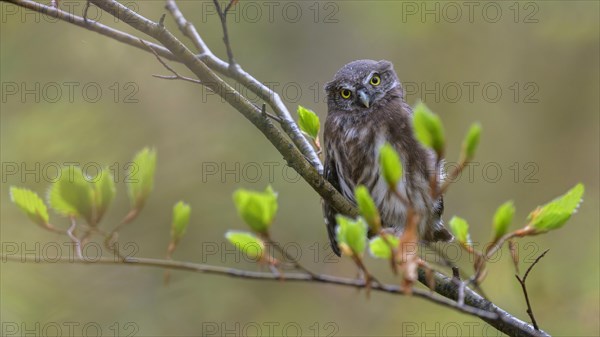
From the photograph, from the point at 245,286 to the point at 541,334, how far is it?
3.54m

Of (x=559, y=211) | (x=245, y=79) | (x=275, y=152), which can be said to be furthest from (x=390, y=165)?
(x=275, y=152)

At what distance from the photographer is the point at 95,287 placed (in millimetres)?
5191

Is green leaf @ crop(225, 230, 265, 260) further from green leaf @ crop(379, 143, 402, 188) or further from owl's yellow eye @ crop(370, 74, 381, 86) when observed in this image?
owl's yellow eye @ crop(370, 74, 381, 86)

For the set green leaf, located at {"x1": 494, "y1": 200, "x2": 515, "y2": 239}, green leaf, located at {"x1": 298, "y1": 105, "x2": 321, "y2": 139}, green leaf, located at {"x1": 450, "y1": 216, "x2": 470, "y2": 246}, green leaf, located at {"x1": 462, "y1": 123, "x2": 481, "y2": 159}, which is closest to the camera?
green leaf, located at {"x1": 462, "y1": 123, "x2": 481, "y2": 159}

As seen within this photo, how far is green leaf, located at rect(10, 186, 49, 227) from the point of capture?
66.7 inches

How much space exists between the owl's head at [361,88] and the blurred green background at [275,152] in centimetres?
147

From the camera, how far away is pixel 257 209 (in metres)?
1.52

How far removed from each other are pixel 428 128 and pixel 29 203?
0.91 meters

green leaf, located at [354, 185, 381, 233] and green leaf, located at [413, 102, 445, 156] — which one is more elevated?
green leaf, located at [413, 102, 445, 156]

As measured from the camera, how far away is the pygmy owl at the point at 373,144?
3861mm

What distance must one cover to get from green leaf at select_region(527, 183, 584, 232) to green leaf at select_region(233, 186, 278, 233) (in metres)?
0.58

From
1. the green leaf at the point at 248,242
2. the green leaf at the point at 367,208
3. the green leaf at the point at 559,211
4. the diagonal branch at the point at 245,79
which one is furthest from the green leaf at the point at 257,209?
the diagonal branch at the point at 245,79

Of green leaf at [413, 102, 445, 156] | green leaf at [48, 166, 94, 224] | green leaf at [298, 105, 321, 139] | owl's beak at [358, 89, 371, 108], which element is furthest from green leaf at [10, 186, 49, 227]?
owl's beak at [358, 89, 371, 108]

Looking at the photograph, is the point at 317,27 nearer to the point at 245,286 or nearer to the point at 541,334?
the point at 245,286
